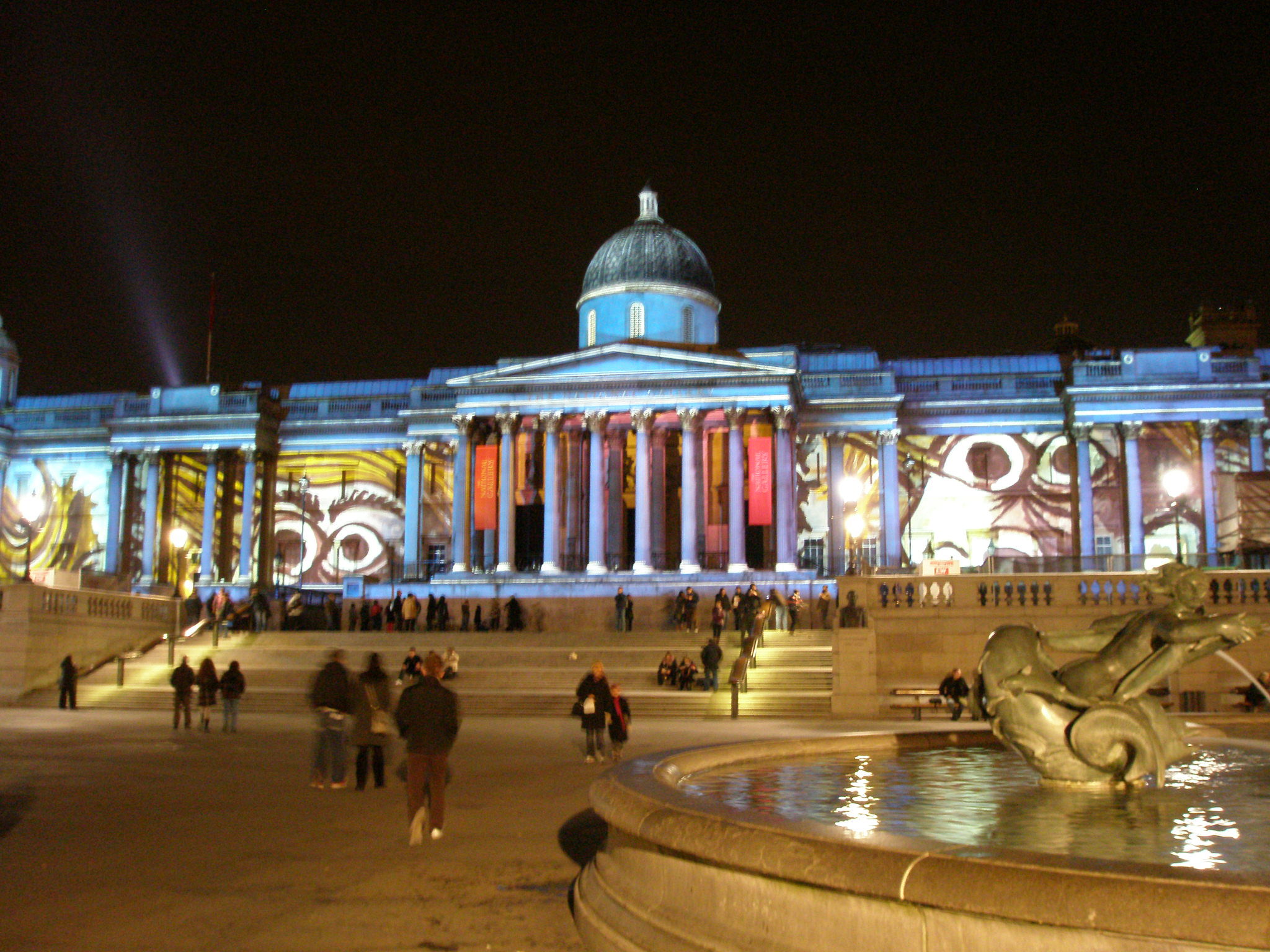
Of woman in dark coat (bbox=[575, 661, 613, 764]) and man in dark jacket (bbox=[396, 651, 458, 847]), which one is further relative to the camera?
woman in dark coat (bbox=[575, 661, 613, 764])

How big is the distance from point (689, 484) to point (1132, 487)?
16.7m

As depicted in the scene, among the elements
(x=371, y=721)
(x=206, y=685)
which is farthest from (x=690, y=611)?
(x=371, y=721)

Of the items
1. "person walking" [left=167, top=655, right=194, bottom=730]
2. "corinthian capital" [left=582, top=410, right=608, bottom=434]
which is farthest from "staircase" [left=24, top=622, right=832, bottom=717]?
"corinthian capital" [left=582, top=410, right=608, bottom=434]

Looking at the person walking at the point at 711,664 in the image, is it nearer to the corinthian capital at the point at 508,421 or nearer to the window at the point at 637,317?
the corinthian capital at the point at 508,421

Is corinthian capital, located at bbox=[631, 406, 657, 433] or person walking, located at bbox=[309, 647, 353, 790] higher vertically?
corinthian capital, located at bbox=[631, 406, 657, 433]

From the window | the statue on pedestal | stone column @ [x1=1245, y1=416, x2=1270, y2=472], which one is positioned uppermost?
the window

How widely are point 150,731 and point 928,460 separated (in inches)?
1395

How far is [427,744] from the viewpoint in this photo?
11.1 metres

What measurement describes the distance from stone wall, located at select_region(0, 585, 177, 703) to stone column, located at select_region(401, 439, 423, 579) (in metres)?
15.6

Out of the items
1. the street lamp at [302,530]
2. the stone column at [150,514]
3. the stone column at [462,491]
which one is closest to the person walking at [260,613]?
the stone column at [462,491]

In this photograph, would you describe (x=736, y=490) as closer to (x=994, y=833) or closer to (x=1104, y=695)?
(x=1104, y=695)

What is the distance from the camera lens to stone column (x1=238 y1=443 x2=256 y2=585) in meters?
53.7

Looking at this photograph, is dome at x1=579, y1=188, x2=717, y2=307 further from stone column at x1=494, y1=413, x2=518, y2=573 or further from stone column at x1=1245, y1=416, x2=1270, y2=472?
stone column at x1=1245, y1=416, x2=1270, y2=472

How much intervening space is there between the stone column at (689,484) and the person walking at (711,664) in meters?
15.6
